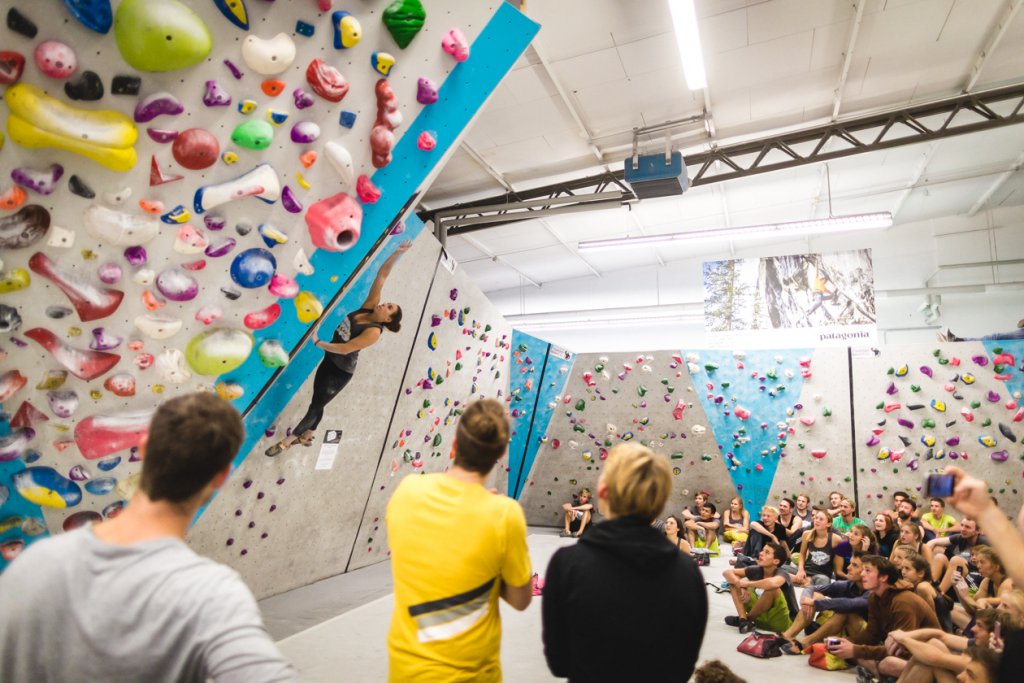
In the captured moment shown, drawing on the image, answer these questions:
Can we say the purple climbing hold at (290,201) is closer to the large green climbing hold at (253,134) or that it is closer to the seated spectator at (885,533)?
the large green climbing hold at (253,134)

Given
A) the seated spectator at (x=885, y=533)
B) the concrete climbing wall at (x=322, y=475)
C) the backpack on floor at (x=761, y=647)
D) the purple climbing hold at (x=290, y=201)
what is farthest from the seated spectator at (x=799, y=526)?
the purple climbing hold at (x=290, y=201)

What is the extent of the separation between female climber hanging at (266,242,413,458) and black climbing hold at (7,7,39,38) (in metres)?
2.45

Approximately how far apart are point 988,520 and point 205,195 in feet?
7.57

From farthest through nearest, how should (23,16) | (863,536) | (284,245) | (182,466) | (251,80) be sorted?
(863,536) → (284,245) → (251,80) → (23,16) → (182,466)

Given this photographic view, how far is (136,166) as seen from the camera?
1.74 m

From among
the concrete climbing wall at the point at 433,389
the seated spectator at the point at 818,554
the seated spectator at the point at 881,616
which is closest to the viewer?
the seated spectator at the point at 881,616

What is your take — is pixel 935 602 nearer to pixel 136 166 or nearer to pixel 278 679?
pixel 278 679

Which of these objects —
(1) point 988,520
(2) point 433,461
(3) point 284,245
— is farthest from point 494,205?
A: (1) point 988,520

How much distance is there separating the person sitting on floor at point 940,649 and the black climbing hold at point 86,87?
3990mm

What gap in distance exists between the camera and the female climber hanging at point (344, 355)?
12.7 ft

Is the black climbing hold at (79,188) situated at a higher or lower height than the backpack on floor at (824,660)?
higher

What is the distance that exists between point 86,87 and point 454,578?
1.60 metres

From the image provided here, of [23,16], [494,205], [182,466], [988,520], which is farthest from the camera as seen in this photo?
[494,205]

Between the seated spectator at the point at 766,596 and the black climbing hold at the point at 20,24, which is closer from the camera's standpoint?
the black climbing hold at the point at 20,24
